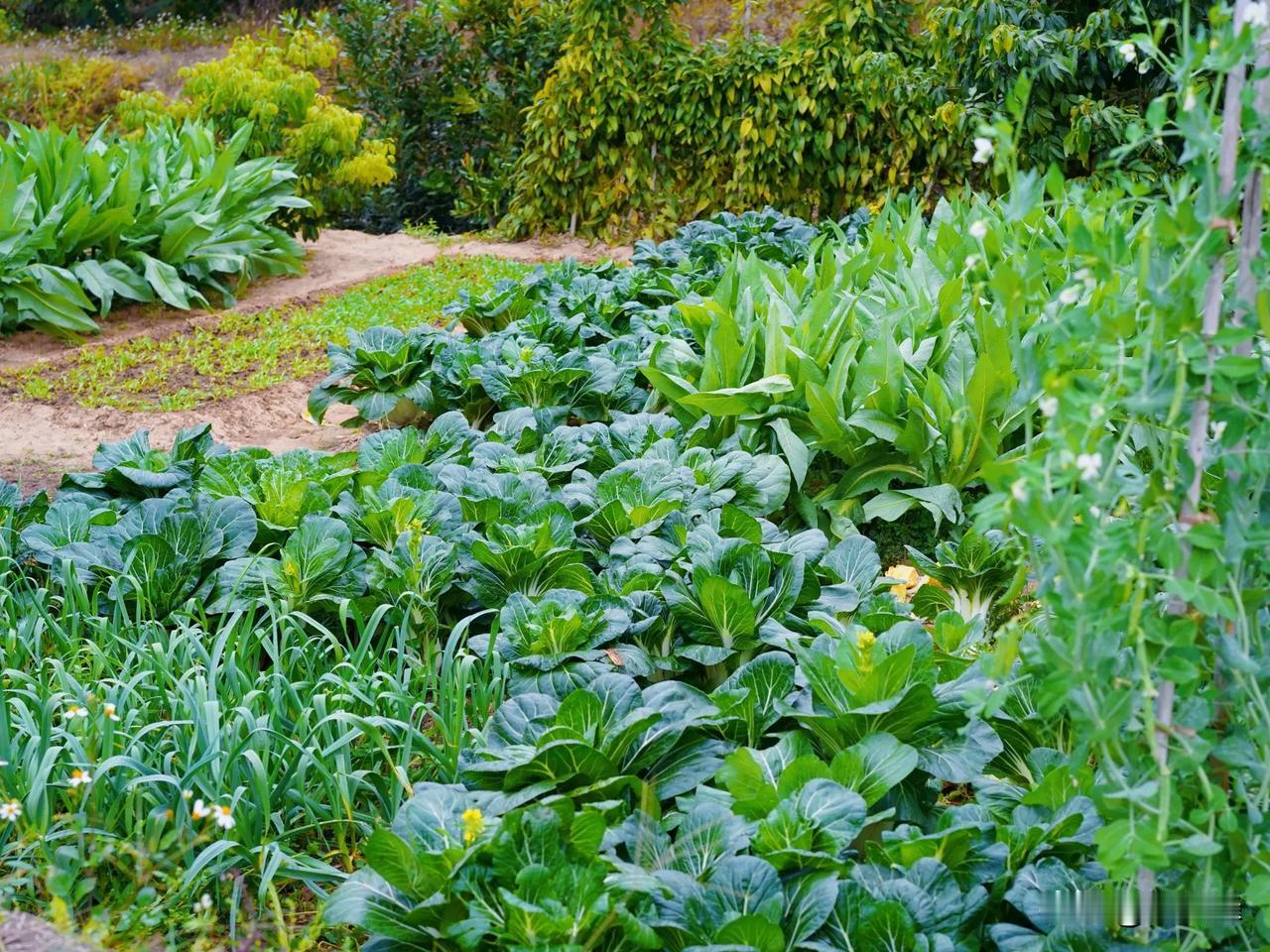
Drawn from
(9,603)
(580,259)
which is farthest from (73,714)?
(580,259)

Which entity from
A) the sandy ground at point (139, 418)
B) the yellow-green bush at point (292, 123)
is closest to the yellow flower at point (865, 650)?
the sandy ground at point (139, 418)

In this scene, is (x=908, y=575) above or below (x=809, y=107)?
below

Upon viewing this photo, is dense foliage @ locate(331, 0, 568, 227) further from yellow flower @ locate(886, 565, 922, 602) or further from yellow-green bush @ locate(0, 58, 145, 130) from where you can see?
yellow flower @ locate(886, 565, 922, 602)

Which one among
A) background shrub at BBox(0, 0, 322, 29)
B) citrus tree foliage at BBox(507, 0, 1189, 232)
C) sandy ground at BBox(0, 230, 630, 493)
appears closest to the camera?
sandy ground at BBox(0, 230, 630, 493)

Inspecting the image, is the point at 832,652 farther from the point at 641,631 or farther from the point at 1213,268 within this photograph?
the point at 1213,268

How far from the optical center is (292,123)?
9.02m

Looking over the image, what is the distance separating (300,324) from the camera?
700 cm

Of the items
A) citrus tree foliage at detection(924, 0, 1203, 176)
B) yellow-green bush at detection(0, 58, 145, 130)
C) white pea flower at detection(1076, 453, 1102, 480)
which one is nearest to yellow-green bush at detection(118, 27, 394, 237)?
citrus tree foliage at detection(924, 0, 1203, 176)

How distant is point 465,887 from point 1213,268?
4.66 ft

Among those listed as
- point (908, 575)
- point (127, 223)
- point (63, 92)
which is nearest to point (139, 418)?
point (127, 223)

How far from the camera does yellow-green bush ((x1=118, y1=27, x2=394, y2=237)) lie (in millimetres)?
8773

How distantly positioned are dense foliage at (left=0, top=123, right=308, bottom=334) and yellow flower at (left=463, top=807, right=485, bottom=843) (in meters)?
5.64

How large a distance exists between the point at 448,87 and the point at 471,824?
1091 centimetres

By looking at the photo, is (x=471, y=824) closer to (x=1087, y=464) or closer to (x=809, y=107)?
(x=1087, y=464)
